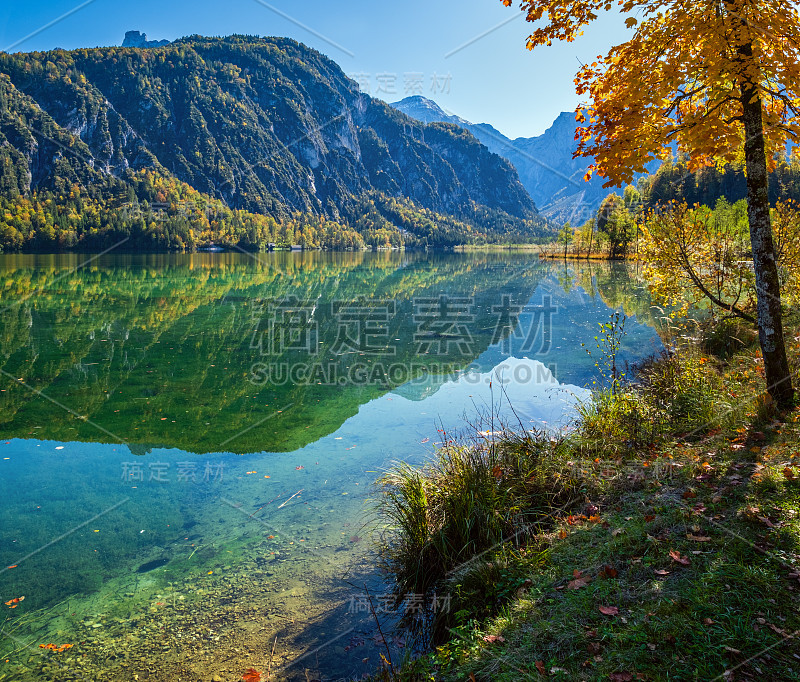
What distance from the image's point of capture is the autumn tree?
5.03 metres

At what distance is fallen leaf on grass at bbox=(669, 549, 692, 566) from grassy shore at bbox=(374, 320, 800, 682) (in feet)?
0.05

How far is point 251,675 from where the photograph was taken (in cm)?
Result: 378

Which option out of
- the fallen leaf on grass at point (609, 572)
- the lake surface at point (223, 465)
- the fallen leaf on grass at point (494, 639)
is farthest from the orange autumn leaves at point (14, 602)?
the fallen leaf on grass at point (609, 572)

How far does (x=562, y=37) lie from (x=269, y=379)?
32.7 ft

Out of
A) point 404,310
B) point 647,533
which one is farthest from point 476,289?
point 647,533

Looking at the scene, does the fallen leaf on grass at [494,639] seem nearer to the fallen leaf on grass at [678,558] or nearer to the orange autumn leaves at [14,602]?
the fallen leaf on grass at [678,558]

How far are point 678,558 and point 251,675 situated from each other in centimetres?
346

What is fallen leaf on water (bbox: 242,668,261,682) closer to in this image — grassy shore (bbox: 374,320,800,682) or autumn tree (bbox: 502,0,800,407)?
grassy shore (bbox: 374,320,800,682)

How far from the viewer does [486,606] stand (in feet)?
12.6

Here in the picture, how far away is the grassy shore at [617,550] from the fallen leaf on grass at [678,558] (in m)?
0.01

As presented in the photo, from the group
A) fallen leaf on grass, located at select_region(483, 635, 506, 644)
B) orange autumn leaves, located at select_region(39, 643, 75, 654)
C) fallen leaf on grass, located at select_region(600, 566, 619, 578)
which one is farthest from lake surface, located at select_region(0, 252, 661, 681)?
fallen leaf on grass, located at select_region(600, 566, 619, 578)

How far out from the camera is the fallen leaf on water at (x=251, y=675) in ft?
12.3

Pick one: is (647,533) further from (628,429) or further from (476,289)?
(476,289)

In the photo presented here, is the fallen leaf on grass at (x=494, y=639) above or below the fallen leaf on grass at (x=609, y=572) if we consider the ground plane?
below
